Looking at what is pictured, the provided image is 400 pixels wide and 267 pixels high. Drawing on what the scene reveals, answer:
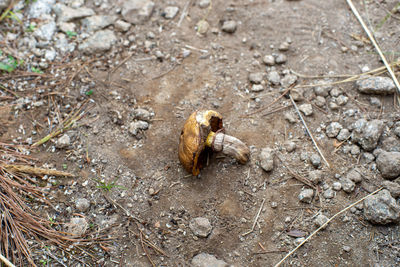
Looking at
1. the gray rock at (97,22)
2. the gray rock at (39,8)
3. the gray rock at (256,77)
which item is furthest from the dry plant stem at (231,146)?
the gray rock at (39,8)

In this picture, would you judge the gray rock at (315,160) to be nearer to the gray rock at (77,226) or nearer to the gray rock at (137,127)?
the gray rock at (137,127)

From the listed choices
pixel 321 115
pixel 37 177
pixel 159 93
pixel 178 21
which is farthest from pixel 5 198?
pixel 321 115

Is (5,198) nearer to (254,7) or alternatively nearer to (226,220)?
(226,220)

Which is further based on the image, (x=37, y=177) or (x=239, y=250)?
(x=37, y=177)

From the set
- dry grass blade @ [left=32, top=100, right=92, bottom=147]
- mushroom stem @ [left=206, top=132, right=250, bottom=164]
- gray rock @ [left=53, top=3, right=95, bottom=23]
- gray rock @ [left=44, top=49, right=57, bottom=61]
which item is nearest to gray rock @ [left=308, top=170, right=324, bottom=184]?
mushroom stem @ [left=206, top=132, right=250, bottom=164]

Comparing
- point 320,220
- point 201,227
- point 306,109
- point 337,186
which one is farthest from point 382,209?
point 201,227
